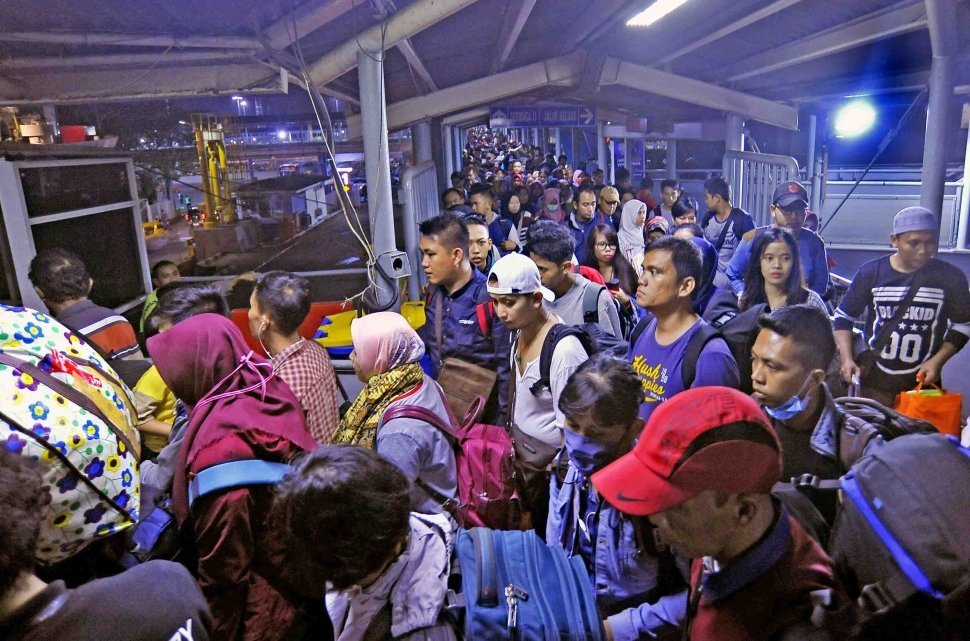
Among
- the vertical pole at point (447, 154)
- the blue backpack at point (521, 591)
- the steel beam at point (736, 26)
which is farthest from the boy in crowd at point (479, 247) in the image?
the vertical pole at point (447, 154)

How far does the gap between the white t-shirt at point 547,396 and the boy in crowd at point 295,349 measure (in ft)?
2.73

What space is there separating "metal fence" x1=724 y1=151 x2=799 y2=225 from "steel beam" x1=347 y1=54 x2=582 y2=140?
2.75m

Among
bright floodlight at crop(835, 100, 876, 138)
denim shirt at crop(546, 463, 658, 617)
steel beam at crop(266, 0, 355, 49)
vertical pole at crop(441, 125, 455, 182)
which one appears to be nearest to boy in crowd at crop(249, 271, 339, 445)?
denim shirt at crop(546, 463, 658, 617)

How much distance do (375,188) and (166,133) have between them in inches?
881

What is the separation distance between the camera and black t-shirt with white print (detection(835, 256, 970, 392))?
3545mm

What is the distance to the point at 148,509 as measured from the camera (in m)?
2.08

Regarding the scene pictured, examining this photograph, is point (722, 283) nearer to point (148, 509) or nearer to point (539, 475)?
point (539, 475)

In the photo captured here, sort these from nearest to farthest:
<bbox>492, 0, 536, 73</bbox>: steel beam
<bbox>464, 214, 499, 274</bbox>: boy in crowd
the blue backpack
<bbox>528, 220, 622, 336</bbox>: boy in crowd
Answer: the blue backpack
<bbox>528, 220, 622, 336</bbox>: boy in crowd
<bbox>464, 214, 499, 274</bbox>: boy in crowd
<bbox>492, 0, 536, 73</bbox>: steel beam

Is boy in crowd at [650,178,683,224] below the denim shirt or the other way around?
the other way around

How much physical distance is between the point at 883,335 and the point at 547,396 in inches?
85.6

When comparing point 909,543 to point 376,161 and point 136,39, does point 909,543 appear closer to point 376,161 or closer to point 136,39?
point 376,161

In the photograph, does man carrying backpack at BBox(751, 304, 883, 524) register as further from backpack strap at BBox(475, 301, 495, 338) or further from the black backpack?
backpack strap at BBox(475, 301, 495, 338)

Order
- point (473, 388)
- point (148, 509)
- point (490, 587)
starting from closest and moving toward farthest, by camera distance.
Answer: point (490, 587), point (148, 509), point (473, 388)

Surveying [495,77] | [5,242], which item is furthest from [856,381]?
[495,77]
